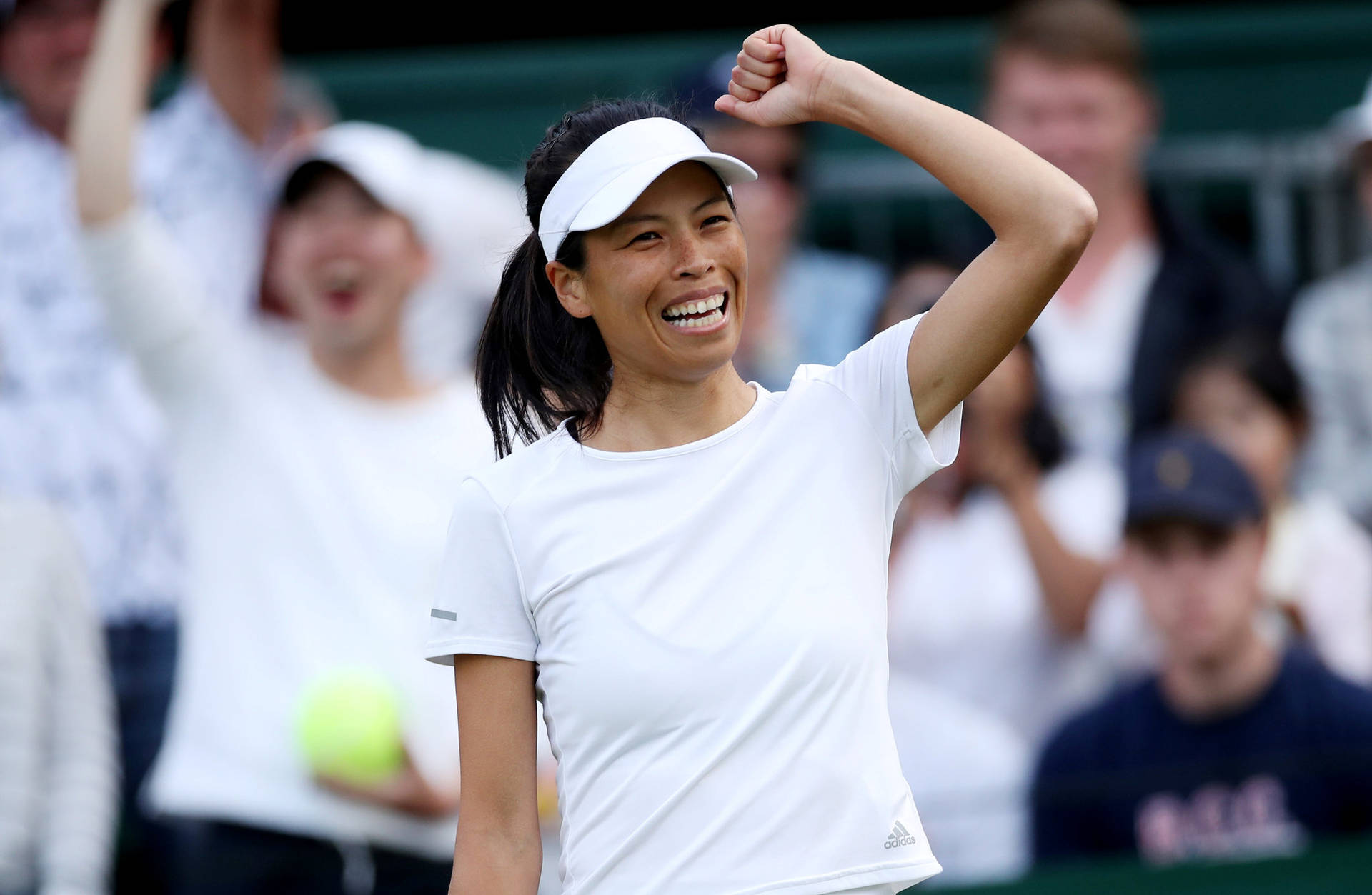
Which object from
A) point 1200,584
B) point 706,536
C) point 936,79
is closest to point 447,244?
point 1200,584

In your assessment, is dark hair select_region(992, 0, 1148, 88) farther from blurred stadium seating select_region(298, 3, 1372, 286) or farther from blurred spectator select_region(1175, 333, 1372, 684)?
blurred spectator select_region(1175, 333, 1372, 684)

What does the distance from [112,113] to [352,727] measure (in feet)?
4.92

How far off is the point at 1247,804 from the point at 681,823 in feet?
9.17

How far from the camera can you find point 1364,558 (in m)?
4.56

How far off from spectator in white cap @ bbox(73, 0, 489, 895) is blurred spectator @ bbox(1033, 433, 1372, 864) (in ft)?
5.42

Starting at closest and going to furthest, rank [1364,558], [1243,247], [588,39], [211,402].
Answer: [211,402], [1364,558], [1243,247], [588,39]

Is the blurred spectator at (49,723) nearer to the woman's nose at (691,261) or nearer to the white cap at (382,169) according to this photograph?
the white cap at (382,169)

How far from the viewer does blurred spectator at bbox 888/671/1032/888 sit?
428 centimetres

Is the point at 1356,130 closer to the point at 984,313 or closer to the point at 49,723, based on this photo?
the point at 984,313

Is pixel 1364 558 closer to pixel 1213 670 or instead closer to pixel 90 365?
pixel 1213 670

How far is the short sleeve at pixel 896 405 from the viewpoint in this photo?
6.79ft

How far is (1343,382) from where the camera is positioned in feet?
16.3

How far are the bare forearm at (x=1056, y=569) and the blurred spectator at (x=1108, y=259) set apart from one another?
0.41m

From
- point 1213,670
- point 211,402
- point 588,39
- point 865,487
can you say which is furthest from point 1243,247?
point 865,487
